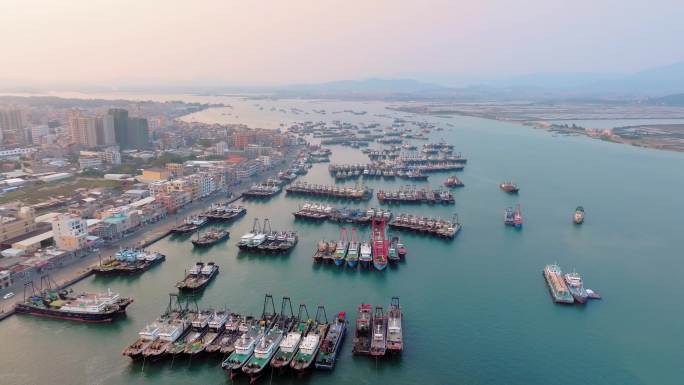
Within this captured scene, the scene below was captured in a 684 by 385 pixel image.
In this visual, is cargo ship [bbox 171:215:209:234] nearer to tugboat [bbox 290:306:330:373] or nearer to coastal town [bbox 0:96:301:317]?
coastal town [bbox 0:96:301:317]

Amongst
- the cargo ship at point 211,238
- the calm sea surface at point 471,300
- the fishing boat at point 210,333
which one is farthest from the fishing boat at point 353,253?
the cargo ship at point 211,238

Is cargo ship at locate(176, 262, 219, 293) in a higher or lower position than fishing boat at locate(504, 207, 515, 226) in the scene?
lower

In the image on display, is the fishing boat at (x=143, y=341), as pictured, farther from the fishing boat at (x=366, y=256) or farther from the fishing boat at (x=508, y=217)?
the fishing boat at (x=508, y=217)

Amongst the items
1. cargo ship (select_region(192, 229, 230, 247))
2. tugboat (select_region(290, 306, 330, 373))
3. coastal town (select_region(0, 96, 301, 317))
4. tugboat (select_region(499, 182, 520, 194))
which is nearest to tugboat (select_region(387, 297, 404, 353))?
tugboat (select_region(290, 306, 330, 373))

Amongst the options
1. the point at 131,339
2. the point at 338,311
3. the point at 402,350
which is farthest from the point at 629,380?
the point at 131,339

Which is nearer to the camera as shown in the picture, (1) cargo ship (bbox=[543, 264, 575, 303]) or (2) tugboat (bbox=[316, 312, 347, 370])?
(2) tugboat (bbox=[316, 312, 347, 370])

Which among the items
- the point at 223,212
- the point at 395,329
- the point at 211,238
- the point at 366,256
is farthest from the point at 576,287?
the point at 223,212

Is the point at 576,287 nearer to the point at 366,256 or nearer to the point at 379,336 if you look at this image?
the point at 366,256
